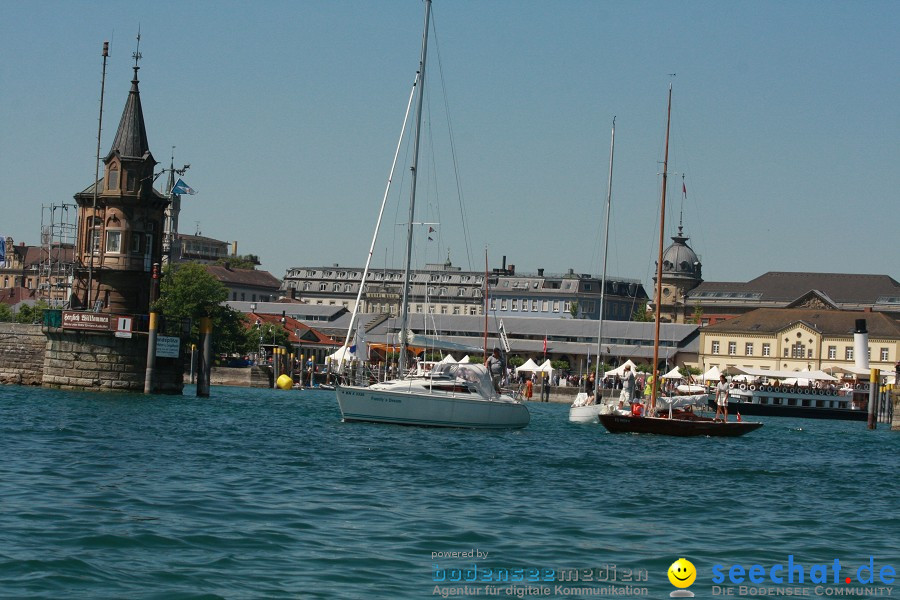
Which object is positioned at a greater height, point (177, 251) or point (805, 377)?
point (177, 251)

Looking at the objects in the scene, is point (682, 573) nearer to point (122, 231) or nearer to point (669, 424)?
point (669, 424)

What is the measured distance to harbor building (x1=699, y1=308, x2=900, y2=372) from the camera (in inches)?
5443

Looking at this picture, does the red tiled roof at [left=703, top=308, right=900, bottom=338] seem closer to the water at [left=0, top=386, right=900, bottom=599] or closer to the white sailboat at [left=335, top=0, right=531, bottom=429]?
the white sailboat at [left=335, top=0, right=531, bottom=429]

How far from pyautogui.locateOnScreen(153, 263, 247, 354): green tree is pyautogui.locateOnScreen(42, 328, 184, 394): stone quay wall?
37816 millimetres

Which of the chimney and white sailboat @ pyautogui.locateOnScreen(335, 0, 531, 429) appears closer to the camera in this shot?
white sailboat @ pyautogui.locateOnScreen(335, 0, 531, 429)

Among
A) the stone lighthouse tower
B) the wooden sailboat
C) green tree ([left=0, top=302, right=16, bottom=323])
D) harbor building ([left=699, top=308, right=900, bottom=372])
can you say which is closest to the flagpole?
the stone lighthouse tower

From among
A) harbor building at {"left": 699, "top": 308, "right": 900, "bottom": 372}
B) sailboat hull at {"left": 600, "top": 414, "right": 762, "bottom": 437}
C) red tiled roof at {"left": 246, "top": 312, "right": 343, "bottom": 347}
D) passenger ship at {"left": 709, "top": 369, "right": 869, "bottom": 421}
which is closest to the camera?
sailboat hull at {"left": 600, "top": 414, "right": 762, "bottom": 437}

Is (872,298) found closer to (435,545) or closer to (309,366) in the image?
(309,366)

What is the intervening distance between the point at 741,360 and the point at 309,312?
5701cm

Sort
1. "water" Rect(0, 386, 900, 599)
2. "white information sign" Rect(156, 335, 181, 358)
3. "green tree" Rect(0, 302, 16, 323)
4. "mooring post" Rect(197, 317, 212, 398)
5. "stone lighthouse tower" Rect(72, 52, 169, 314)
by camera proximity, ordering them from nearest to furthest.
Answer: "water" Rect(0, 386, 900, 599) → "white information sign" Rect(156, 335, 181, 358) → "stone lighthouse tower" Rect(72, 52, 169, 314) → "mooring post" Rect(197, 317, 212, 398) → "green tree" Rect(0, 302, 16, 323)

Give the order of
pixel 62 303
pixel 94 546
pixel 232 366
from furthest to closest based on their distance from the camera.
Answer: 1. pixel 232 366
2. pixel 62 303
3. pixel 94 546

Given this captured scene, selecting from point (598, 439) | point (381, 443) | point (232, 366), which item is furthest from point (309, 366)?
point (381, 443)

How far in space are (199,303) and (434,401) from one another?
197 ft

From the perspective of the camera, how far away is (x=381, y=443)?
130 feet
